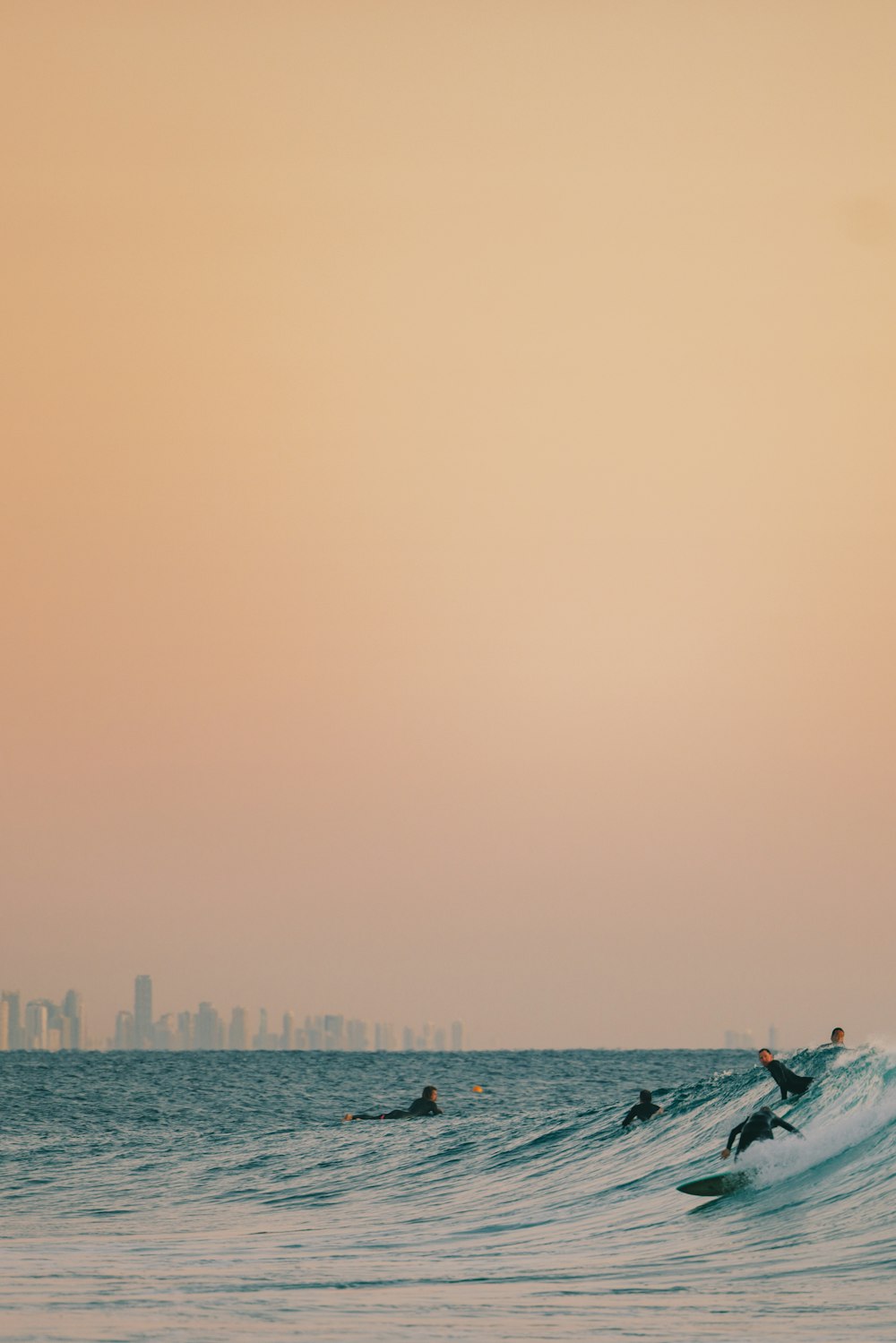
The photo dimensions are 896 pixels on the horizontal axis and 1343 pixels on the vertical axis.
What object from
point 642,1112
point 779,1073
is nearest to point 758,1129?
point 779,1073

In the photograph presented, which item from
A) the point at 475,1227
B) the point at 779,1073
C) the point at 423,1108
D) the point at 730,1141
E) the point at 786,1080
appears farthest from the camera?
the point at 423,1108

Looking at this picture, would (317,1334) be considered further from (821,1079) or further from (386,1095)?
(386,1095)

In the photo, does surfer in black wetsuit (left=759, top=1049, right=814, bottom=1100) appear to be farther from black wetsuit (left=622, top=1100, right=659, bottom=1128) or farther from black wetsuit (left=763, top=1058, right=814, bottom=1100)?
black wetsuit (left=622, top=1100, right=659, bottom=1128)

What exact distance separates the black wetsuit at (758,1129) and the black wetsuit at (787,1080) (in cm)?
193

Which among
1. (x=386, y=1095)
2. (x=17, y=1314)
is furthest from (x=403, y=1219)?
(x=386, y=1095)

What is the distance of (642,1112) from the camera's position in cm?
2738

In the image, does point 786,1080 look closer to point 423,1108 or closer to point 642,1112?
point 642,1112

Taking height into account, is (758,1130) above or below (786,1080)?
below

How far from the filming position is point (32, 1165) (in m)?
30.6

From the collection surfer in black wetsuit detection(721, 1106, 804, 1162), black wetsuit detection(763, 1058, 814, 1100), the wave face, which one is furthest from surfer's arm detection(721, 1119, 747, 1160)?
Result: black wetsuit detection(763, 1058, 814, 1100)

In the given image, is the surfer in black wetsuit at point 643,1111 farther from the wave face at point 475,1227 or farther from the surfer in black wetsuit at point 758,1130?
the surfer in black wetsuit at point 758,1130

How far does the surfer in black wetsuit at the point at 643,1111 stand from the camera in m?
27.2

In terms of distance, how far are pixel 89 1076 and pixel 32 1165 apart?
177 ft

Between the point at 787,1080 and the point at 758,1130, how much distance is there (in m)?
2.95
